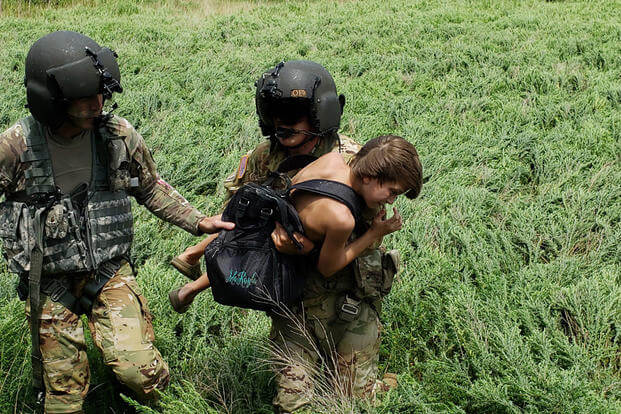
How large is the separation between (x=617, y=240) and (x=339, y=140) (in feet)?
8.32

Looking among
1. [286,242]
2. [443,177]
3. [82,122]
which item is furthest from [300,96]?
[443,177]

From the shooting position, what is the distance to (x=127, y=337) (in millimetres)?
2900

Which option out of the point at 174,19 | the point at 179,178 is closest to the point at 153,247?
the point at 179,178

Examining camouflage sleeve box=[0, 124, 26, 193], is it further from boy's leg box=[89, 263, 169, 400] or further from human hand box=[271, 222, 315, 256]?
human hand box=[271, 222, 315, 256]

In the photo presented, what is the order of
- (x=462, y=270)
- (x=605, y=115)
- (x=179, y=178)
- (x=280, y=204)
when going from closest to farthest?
(x=280, y=204)
(x=462, y=270)
(x=179, y=178)
(x=605, y=115)

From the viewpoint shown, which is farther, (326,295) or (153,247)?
(153,247)

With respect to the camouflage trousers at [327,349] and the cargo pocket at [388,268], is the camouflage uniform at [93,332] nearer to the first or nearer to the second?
the camouflage trousers at [327,349]

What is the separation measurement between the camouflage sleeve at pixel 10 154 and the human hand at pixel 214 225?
885mm

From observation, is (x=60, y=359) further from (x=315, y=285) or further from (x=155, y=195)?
(x=315, y=285)

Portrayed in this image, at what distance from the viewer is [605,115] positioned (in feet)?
21.7

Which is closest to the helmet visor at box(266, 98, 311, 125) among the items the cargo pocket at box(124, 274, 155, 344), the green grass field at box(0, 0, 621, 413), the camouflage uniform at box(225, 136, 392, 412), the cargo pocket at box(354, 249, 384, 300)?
the camouflage uniform at box(225, 136, 392, 412)

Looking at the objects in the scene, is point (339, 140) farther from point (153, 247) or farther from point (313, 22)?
point (313, 22)

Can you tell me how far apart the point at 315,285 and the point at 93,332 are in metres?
1.09

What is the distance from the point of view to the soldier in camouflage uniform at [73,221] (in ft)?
8.86
